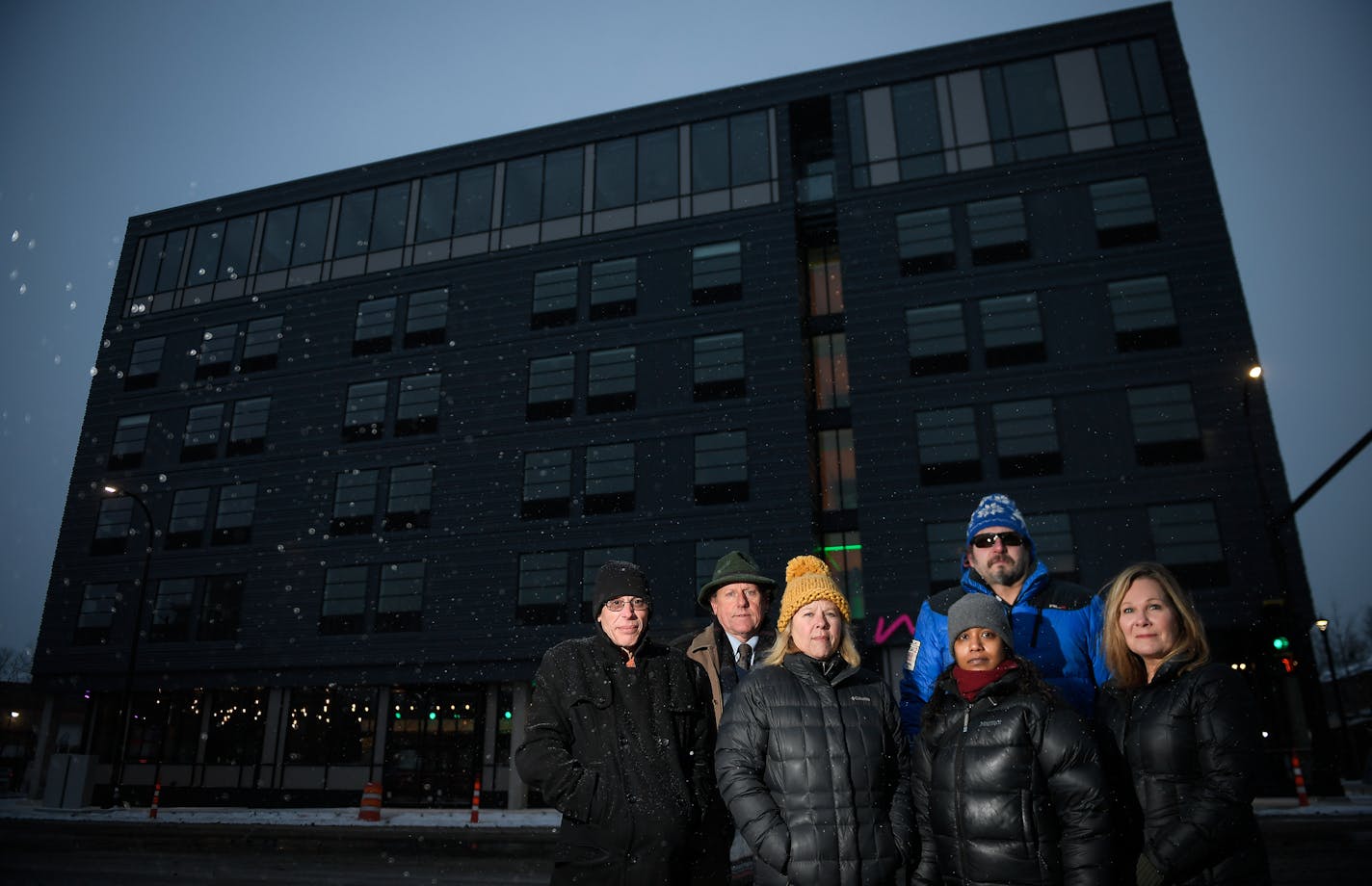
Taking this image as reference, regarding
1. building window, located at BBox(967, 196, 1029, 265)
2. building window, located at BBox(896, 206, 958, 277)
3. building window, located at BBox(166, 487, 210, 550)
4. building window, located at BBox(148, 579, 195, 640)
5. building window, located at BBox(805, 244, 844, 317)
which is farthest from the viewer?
building window, located at BBox(166, 487, 210, 550)

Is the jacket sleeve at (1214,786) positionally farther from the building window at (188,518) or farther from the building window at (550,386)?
the building window at (188,518)

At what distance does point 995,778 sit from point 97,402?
37.4 m

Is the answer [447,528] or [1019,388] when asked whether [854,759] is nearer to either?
[1019,388]

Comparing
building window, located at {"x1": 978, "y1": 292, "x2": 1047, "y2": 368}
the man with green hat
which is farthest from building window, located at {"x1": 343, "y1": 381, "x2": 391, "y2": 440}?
the man with green hat

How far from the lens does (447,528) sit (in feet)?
86.7

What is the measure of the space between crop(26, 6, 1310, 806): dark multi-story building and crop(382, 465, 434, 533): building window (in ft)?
0.35

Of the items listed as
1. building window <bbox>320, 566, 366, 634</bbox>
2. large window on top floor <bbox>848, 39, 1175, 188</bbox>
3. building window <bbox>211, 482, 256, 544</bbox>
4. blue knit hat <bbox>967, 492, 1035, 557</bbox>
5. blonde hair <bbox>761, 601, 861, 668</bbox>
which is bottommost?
blonde hair <bbox>761, 601, 861, 668</bbox>

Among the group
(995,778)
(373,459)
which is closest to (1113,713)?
(995,778)

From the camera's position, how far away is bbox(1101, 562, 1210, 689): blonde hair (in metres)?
3.69

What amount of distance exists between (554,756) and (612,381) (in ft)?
75.3

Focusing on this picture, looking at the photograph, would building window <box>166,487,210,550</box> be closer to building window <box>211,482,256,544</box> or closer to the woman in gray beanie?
building window <box>211,482,256,544</box>

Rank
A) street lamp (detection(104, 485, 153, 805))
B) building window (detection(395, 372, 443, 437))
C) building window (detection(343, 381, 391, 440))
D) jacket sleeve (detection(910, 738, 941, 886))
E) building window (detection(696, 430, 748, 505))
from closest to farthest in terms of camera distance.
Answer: jacket sleeve (detection(910, 738, 941, 886)) → street lamp (detection(104, 485, 153, 805)) → building window (detection(696, 430, 748, 505)) → building window (detection(395, 372, 443, 437)) → building window (detection(343, 381, 391, 440))

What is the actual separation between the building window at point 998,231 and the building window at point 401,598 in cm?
1967

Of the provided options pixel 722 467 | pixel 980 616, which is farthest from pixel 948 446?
pixel 980 616
